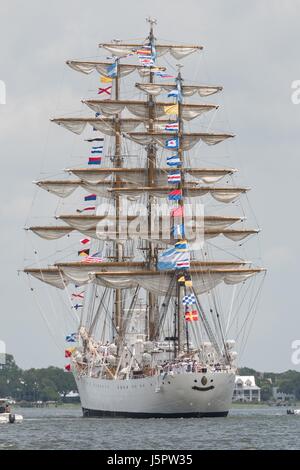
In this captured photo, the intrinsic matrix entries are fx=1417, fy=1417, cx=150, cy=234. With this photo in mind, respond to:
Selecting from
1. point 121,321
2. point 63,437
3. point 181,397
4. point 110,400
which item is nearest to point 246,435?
point 63,437

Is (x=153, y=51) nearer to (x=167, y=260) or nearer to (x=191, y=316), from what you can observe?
(x=167, y=260)

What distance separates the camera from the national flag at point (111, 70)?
158 meters

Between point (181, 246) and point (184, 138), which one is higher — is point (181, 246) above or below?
below

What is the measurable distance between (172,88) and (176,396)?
38395mm

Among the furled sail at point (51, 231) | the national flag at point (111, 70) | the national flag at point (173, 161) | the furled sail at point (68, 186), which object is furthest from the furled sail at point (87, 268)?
the national flag at point (111, 70)

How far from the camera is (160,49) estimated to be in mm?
155750

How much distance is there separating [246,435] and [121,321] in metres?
51.7

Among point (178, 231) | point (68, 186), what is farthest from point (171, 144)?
point (68, 186)

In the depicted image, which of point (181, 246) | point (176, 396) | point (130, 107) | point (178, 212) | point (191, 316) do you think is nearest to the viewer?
point (191, 316)

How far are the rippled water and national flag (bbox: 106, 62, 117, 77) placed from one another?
153ft

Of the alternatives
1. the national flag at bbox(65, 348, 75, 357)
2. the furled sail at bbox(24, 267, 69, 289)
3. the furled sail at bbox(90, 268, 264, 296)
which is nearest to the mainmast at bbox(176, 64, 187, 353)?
the furled sail at bbox(90, 268, 264, 296)

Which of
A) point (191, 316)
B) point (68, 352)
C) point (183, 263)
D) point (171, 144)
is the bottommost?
point (191, 316)

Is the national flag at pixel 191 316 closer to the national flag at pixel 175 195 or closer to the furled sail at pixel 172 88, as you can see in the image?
the national flag at pixel 175 195

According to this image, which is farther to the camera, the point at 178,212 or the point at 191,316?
the point at 178,212
